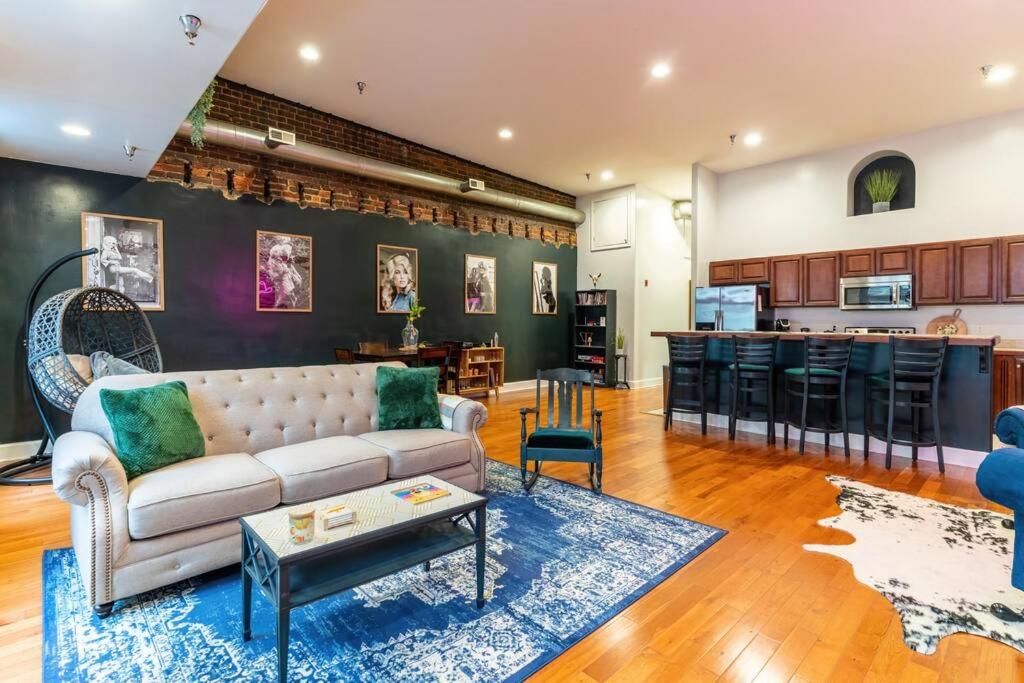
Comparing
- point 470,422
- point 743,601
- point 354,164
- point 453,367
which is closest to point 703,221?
point 453,367

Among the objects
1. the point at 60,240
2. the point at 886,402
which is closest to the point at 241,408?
the point at 60,240

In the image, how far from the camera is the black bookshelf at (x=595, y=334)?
29.1 ft

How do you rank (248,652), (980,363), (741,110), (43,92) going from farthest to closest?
(741,110)
(980,363)
(43,92)
(248,652)

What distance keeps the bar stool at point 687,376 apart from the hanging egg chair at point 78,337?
508cm

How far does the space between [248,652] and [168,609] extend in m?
0.57

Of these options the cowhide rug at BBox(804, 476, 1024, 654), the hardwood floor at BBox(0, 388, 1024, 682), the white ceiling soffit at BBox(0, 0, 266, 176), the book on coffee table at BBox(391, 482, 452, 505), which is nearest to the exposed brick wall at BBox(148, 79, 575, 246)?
the white ceiling soffit at BBox(0, 0, 266, 176)

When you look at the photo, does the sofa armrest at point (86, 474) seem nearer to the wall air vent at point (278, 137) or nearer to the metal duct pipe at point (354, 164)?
the metal duct pipe at point (354, 164)

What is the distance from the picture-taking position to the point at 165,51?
2.65m

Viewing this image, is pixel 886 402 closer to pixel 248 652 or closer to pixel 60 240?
pixel 248 652

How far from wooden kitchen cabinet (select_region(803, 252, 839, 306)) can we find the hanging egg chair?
7.80m

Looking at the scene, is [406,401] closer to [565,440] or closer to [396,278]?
[565,440]


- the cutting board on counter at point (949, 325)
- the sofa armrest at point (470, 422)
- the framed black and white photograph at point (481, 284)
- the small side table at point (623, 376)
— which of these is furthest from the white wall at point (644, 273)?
the sofa armrest at point (470, 422)

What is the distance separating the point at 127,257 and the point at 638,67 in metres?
5.20

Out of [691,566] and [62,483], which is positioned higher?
[62,483]
